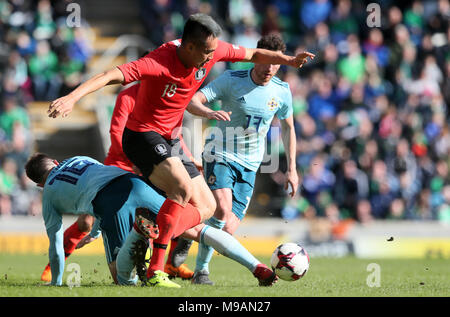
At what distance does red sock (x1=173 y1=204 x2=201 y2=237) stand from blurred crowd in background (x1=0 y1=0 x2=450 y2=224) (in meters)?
8.58

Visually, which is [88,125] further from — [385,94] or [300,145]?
[385,94]

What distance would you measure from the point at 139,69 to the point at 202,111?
4.04 feet

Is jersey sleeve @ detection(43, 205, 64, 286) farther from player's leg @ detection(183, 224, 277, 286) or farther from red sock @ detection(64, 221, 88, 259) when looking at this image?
red sock @ detection(64, 221, 88, 259)

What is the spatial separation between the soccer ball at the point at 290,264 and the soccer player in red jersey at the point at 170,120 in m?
0.37

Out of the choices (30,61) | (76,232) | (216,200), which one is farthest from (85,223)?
(30,61)

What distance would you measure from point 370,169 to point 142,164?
1003 cm

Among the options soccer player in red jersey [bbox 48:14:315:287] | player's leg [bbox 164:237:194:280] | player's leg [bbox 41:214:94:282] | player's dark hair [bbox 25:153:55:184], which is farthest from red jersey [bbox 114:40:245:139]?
player's leg [bbox 164:237:194:280]

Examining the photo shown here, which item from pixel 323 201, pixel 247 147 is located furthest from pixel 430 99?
pixel 247 147

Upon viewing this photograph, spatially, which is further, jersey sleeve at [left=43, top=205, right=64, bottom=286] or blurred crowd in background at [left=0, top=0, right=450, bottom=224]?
blurred crowd in background at [left=0, top=0, right=450, bottom=224]

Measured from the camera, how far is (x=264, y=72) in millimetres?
8609

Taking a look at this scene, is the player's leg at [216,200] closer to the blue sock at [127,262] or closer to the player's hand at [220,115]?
the blue sock at [127,262]

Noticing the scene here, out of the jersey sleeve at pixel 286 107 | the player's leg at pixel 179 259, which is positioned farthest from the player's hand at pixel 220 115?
the player's leg at pixel 179 259

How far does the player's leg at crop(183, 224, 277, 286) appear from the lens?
22.8 ft

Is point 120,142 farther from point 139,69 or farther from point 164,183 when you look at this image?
point 139,69
